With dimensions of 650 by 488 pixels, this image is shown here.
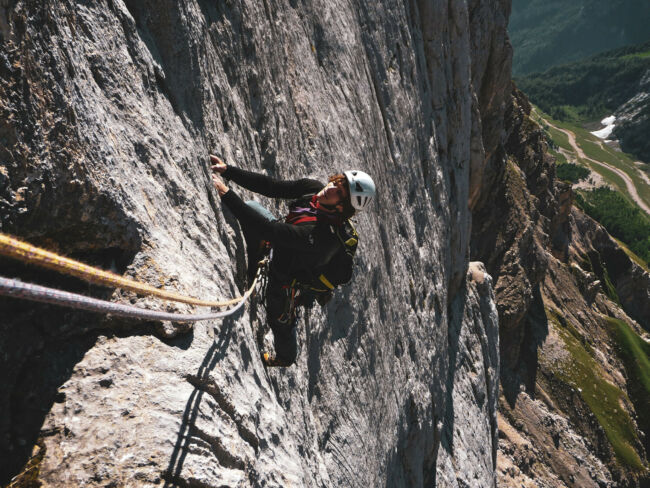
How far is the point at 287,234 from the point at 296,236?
0.14 meters

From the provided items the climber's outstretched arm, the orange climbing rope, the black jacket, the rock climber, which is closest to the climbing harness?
the orange climbing rope

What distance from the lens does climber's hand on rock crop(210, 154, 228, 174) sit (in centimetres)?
726

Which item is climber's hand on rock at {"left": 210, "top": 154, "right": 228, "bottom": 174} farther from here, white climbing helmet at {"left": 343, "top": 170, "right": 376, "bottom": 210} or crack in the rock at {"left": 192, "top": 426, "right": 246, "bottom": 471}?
crack in the rock at {"left": 192, "top": 426, "right": 246, "bottom": 471}

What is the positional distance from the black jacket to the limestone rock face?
1.70ft

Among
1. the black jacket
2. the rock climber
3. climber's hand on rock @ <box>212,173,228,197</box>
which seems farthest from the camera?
climber's hand on rock @ <box>212,173,228,197</box>

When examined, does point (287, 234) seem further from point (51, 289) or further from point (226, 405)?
point (51, 289)

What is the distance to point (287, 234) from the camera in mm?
6758

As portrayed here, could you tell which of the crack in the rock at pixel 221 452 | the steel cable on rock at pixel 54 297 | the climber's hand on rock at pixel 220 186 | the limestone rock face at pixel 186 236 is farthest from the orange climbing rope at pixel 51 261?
the climber's hand on rock at pixel 220 186

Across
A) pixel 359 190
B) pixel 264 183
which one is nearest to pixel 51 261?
pixel 359 190

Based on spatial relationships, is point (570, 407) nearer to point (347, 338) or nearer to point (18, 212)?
point (347, 338)

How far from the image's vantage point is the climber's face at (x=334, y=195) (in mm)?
7109

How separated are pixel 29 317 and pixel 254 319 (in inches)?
168

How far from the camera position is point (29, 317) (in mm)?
3789

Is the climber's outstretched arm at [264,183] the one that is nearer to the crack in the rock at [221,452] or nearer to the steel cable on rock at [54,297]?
the crack in the rock at [221,452]
